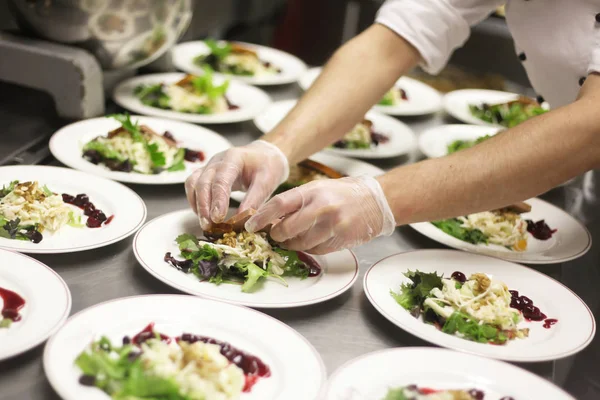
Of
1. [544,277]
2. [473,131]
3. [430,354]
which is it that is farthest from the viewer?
[473,131]

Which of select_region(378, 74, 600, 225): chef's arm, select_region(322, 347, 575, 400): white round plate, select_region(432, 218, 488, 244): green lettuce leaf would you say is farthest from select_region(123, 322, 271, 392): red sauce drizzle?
select_region(432, 218, 488, 244): green lettuce leaf

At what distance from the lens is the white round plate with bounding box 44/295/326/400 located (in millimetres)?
1141

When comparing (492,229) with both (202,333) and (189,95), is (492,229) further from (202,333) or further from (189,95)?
(189,95)

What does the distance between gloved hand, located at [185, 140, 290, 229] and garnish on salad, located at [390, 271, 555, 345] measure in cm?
46

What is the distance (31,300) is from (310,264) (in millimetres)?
668

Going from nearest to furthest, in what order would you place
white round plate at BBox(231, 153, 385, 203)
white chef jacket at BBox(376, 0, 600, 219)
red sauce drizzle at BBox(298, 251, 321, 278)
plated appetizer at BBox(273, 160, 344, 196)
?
red sauce drizzle at BBox(298, 251, 321, 278) < white chef jacket at BBox(376, 0, 600, 219) < plated appetizer at BBox(273, 160, 344, 196) < white round plate at BBox(231, 153, 385, 203)

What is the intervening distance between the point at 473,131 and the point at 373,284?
1393 mm

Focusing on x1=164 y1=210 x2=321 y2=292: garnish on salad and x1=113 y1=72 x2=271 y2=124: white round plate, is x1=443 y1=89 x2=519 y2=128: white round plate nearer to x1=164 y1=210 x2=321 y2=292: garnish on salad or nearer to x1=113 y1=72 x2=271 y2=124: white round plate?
x1=113 y1=72 x2=271 y2=124: white round plate

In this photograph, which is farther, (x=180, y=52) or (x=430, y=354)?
(x=180, y=52)

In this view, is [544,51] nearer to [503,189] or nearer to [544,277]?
[503,189]

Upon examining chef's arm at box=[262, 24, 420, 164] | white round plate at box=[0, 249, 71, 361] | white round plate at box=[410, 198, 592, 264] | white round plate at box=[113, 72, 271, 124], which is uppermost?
chef's arm at box=[262, 24, 420, 164]

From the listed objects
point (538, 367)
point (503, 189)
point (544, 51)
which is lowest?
point (538, 367)

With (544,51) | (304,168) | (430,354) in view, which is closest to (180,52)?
(304,168)

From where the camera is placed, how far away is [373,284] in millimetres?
1546
